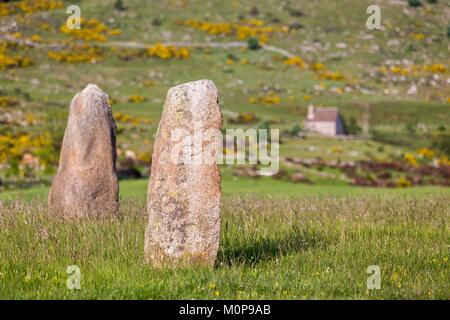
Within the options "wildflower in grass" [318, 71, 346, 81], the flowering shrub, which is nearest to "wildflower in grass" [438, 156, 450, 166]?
the flowering shrub

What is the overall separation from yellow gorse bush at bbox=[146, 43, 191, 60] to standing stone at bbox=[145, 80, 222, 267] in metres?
96.1

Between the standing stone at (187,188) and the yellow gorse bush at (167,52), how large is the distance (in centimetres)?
9610

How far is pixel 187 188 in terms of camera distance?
37.6 ft

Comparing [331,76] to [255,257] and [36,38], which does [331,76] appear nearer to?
[36,38]

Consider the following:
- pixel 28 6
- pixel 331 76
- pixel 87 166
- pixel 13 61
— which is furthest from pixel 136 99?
pixel 87 166

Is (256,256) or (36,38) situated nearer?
(256,256)

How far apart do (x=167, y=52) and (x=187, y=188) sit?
321ft

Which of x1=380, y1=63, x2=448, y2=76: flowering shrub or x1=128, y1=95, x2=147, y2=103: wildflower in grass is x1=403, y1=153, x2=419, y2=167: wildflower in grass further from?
x1=380, y1=63, x2=448, y2=76: flowering shrub

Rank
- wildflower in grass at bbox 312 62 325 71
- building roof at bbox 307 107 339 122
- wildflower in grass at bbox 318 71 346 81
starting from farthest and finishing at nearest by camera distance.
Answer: wildflower in grass at bbox 312 62 325 71
wildflower in grass at bbox 318 71 346 81
building roof at bbox 307 107 339 122

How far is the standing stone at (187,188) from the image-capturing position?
37.5ft

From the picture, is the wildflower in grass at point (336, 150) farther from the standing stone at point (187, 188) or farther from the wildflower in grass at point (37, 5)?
the wildflower in grass at point (37, 5)

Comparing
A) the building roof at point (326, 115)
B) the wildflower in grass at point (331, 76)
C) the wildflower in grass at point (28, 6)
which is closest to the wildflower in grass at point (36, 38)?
the wildflower in grass at point (28, 6)

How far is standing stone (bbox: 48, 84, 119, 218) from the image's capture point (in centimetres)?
1783

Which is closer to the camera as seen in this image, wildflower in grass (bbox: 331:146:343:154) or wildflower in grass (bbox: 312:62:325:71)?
wildflower in grass (bbox: 331:146:343:154)
